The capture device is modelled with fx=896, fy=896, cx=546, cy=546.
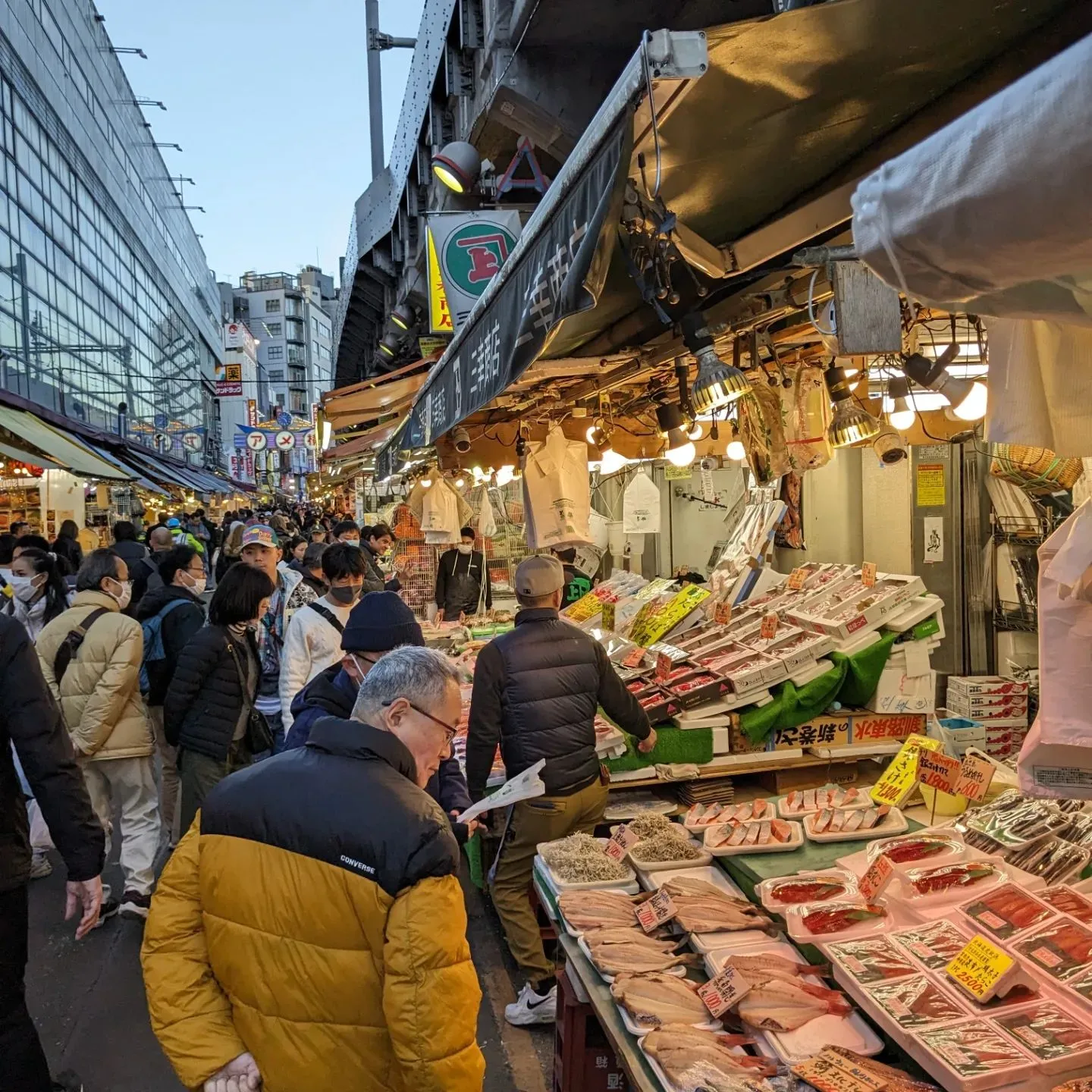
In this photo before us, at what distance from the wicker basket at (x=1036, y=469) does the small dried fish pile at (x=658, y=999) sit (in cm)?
431

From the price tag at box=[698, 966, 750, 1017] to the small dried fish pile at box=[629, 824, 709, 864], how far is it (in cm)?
100

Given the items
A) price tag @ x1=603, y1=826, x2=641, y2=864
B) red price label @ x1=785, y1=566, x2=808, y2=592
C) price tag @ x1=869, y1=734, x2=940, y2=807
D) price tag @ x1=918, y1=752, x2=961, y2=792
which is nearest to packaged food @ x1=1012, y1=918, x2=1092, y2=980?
price tag @ x1=918, y1=752, x2=961, y2=792

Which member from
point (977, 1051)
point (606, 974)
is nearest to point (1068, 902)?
point (977, 1051)

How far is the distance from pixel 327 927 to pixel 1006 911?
91.3 inches

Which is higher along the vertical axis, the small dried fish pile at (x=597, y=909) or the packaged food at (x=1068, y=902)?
the packaged food at (x=1068, y=902)

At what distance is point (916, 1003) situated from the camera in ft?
9.01

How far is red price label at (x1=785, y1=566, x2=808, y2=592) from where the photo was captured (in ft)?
21.6

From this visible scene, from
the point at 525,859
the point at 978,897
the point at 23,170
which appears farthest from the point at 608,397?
the point at 23,170

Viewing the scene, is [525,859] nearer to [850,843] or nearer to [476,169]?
[850,843]

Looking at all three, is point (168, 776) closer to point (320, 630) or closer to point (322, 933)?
point (320, 630)

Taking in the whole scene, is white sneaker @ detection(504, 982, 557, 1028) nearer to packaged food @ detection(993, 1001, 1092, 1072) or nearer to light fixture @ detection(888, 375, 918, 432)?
packaged food @ detection(993, 1001, 1092, 1072)

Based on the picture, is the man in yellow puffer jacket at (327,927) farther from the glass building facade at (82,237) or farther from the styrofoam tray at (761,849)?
the glass building facade at (82,237)

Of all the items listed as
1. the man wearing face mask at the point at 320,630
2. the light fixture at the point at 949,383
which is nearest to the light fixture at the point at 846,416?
the light fixture at the point at 949,383

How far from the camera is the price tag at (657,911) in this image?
3625mm
